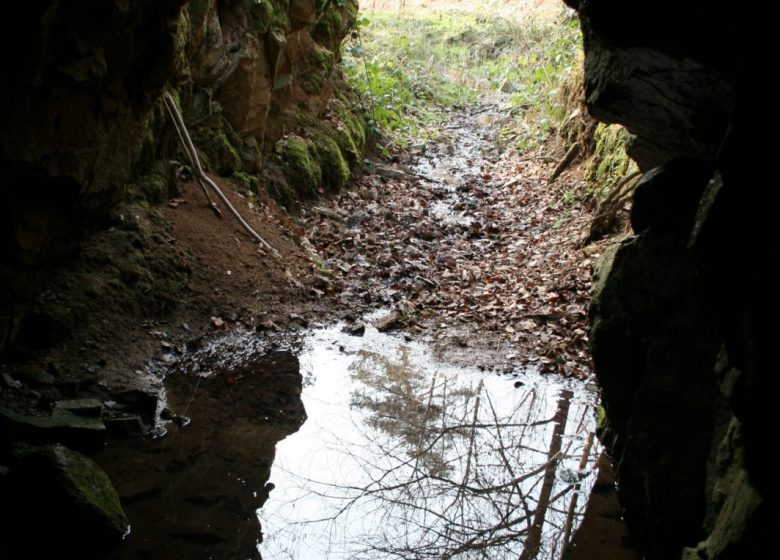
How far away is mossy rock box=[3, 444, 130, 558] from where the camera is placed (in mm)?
3820

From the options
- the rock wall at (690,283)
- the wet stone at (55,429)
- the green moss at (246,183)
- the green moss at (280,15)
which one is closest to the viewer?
the rock wall at (690,283)

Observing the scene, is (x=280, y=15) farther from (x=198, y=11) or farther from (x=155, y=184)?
(x=155, y=184)

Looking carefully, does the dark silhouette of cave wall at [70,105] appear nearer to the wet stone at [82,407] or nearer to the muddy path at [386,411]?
the wet stone at [82,407]

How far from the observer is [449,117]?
59.2 ft

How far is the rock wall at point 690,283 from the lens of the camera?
9.00 ft

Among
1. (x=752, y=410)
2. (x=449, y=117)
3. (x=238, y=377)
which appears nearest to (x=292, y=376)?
(x=238, y=377)

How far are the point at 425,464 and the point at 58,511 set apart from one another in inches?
99.1

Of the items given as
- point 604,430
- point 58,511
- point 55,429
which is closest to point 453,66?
point 604,430

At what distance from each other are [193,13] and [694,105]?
5.63 m

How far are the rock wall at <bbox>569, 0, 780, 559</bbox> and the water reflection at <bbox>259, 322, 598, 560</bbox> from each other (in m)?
0.59

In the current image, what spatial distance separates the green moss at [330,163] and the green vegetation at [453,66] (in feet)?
7.02

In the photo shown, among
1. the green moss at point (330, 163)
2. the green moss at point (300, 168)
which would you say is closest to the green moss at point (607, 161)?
the green moss at point (330, 163)

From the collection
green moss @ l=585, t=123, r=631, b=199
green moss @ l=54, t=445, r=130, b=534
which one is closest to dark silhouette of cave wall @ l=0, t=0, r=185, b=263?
green moss @ l=54, t=445, r=130, b=534

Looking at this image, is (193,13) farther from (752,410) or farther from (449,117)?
(449,117)
